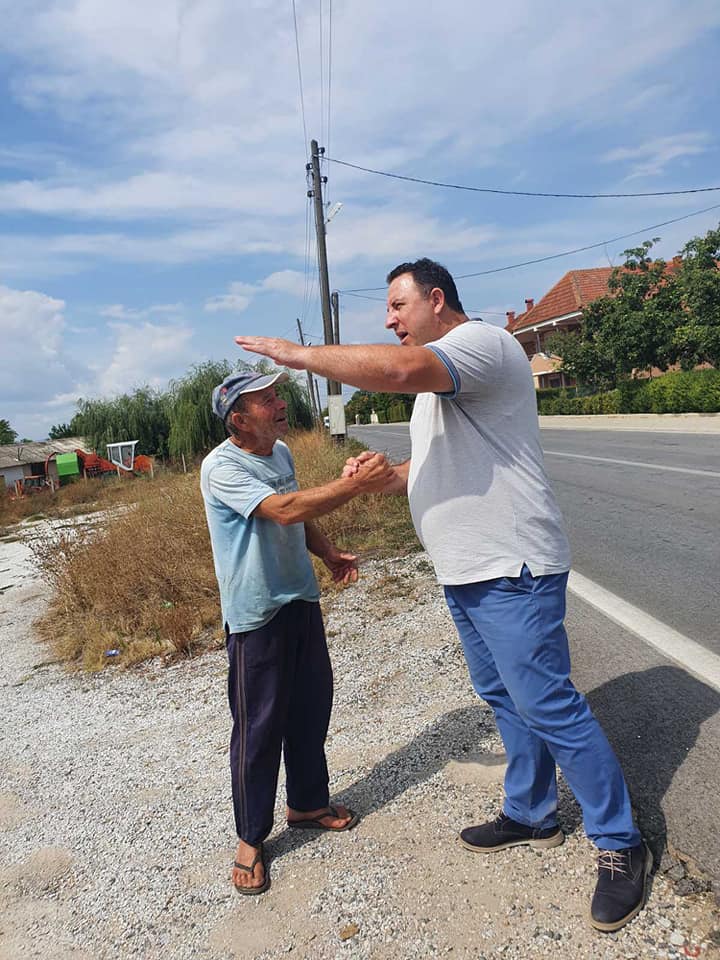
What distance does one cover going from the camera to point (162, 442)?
39375mm

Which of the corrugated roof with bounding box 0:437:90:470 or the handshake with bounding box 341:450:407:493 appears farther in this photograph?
A: the corrugated roof with bounding box 0:437:90:470

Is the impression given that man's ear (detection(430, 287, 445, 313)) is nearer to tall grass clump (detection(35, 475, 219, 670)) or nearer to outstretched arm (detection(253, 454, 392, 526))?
outstretched arm (detection(253, 454, 392, 526))

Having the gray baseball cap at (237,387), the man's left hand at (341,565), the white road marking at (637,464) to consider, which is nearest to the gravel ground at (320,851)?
the man's left hand at (341,565)

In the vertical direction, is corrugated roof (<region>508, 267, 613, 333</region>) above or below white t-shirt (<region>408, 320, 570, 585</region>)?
above

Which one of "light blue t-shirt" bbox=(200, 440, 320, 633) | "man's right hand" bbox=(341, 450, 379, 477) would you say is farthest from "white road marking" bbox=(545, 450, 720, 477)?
"light blue t-shirt" bbox=(200, 440, 320, 633)

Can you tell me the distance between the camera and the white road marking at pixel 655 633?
3.86m

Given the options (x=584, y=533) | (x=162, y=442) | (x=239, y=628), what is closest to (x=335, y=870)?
(x=239, y=628)

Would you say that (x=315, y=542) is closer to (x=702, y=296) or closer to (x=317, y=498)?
(x=317, y=498)

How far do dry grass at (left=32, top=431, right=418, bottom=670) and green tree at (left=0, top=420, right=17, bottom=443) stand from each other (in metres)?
112

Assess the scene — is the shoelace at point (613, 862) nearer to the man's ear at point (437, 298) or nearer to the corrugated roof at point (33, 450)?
the man's ear at point (437, 298)

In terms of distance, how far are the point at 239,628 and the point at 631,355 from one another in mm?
31001

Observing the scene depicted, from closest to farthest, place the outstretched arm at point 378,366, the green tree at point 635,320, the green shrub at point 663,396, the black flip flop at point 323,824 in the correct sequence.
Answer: the outstretched arm at point 378,366 < the black flip flop at point 323,824 < the green shrub at point 663,396 < the green tree at point 635,320

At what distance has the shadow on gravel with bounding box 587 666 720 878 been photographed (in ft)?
8.44

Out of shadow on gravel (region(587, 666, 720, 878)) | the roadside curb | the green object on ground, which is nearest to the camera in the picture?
shadow on gravel (region(587, 666, 720, 878))
